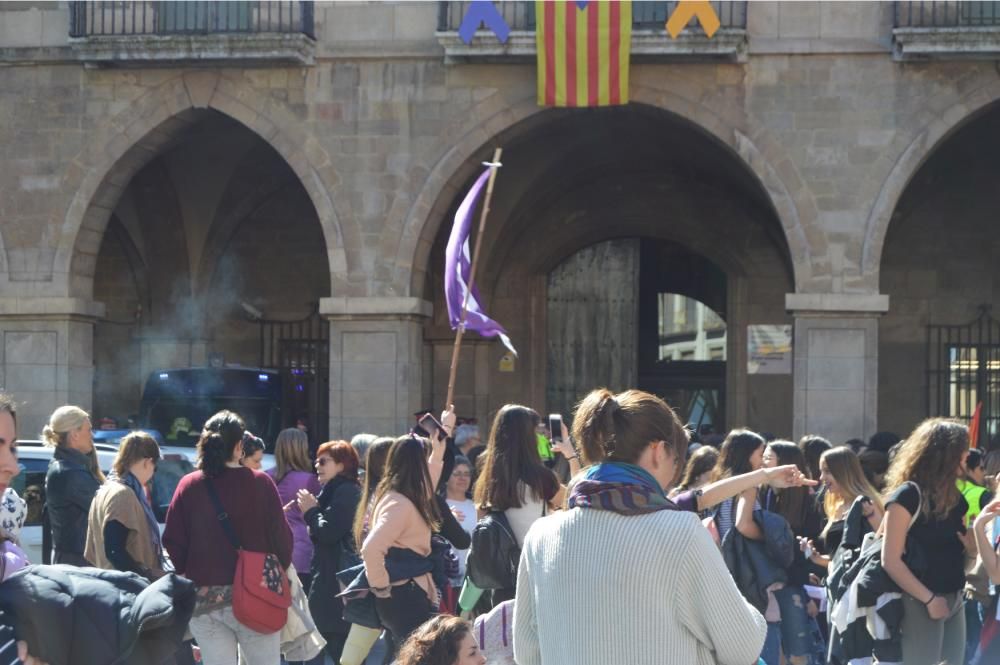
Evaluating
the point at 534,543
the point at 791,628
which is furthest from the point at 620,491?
the point at 791,628

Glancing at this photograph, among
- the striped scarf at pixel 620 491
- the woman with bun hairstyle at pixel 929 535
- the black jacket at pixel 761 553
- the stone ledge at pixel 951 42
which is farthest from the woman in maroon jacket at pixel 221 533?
the stone ledge at pixel 951 42

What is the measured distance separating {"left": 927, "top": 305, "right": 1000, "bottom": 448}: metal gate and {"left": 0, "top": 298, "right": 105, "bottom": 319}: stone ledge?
10.4 metres

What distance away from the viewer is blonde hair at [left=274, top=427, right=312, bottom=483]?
9.03m

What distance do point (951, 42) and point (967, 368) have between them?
19.3ft

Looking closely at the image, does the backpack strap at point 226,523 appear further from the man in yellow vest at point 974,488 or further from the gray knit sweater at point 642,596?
the man in yellow vest at point 974,488

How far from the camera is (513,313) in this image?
20.9m

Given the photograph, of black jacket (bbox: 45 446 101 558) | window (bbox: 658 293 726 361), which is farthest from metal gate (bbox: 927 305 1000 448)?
black jacket (bbox: 45 446 101 558)

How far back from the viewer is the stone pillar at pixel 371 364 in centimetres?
1622

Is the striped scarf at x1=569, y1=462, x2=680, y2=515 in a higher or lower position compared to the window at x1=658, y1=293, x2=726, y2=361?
lower

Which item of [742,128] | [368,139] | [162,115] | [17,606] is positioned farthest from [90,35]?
[17,606]

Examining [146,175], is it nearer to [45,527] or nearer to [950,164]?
[950,164]

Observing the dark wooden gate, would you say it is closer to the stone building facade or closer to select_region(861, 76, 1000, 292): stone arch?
the stone building facade

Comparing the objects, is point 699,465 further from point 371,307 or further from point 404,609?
point 371,307

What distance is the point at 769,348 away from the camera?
65.8 ft
